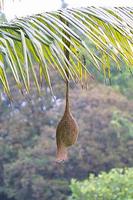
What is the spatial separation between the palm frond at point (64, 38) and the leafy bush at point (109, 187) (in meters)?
7.70

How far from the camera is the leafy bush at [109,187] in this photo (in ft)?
30.6

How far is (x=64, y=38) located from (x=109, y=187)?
27.8 feet

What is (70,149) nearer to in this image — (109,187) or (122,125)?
(122,125)

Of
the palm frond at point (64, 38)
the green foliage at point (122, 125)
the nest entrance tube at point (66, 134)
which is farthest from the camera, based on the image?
the green foliage at point (122, 125)

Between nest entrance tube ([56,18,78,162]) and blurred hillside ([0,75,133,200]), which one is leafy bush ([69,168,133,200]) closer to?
blurred hillside ([0,75,133,200])

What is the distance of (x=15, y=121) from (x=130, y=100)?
2465 mm

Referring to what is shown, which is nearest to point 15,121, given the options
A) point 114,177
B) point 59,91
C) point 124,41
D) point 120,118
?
point 59,91

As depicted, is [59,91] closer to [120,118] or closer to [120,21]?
[120,118]

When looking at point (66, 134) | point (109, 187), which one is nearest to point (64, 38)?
point (66, 134)

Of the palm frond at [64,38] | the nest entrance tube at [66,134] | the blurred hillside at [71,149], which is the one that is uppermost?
the palm frond at [64,38]

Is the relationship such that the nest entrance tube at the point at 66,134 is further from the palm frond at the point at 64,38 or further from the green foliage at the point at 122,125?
the green foliage at the point at 122,125

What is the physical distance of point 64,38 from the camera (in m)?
1.36

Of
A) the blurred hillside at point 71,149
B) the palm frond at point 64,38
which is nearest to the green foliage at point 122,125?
the blurred hillside at point 71,149

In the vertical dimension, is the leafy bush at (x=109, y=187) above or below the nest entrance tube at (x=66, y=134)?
below
